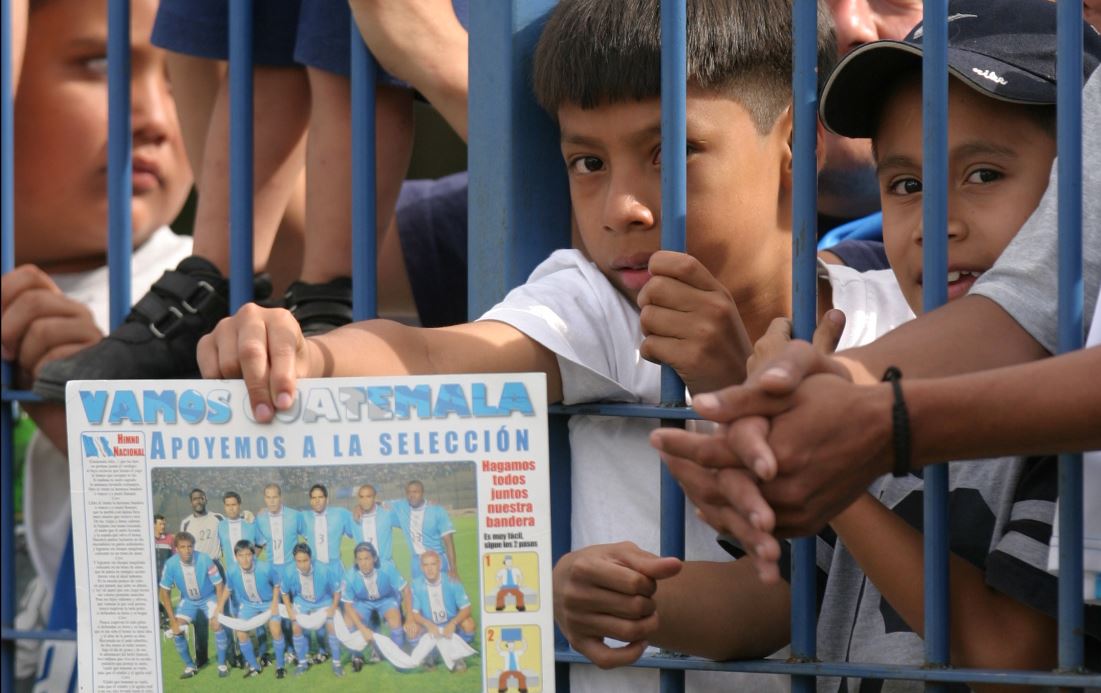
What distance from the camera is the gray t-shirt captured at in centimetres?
152

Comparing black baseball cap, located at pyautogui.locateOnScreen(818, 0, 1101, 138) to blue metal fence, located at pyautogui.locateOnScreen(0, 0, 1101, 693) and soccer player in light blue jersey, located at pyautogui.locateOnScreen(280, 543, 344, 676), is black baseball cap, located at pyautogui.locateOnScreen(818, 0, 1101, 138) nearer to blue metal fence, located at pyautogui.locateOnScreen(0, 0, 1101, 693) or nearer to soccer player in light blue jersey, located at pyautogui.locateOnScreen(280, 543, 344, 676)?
blue metal fence, located at pyautogui.locateOnScreen(0, 0, 1101, 693)

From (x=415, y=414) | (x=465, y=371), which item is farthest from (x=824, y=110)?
(x=415, y=414)

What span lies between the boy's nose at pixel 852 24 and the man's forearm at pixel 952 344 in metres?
1.00

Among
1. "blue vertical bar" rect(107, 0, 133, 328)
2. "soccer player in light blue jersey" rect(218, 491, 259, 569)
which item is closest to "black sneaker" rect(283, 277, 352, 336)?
"blue vertical bar" rect(107, 0, 133, 328)

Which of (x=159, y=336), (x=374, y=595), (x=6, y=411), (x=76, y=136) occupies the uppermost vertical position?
(x=76, y=136)

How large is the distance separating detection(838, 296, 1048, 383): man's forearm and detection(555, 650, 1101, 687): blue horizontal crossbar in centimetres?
31

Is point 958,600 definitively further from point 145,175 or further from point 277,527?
point 145,175

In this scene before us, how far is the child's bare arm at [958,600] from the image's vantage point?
1574 mm

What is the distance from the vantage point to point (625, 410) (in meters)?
1.81

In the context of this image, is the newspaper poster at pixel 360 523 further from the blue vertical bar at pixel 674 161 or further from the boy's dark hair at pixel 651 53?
the boy's dark hair at pixel 651 53

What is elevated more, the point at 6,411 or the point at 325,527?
the point at 6,411

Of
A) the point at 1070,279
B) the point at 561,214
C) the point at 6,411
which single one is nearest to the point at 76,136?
the point at 6,411

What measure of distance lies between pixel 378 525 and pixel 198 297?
1088mm

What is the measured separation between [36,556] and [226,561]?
5.87 feet
